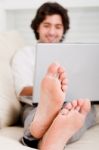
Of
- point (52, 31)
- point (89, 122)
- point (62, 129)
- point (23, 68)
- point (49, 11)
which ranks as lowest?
point (89, 122)

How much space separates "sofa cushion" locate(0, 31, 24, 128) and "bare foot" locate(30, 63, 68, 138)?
29cm

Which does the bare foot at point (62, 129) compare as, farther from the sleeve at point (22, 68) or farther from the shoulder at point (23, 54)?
the shoulder at point (23, 54)

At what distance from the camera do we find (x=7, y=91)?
1.66 metres

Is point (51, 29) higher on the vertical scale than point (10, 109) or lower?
higher

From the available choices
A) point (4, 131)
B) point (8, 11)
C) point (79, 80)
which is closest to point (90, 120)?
point (79, 80)

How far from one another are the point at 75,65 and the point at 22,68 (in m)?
0.43

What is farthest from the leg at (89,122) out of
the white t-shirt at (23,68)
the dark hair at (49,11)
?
the dark hair at (49,11)

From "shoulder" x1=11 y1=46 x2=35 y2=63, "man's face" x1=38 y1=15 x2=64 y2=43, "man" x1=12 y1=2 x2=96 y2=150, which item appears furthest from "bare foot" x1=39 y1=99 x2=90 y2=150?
"man's face" x1=38 y1=15 x2=64 y2=43

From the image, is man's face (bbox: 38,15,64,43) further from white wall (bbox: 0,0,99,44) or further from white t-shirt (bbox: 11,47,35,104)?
white wall (bbox: 0,0,99,44)

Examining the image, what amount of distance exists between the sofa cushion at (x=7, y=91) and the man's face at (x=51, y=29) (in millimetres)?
220

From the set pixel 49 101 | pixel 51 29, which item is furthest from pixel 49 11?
pixel 49 101

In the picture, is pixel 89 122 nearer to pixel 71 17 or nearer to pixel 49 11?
pixel 49 11

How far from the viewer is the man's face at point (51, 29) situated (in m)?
1.99

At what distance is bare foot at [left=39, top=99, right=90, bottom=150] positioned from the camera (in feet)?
4.11
